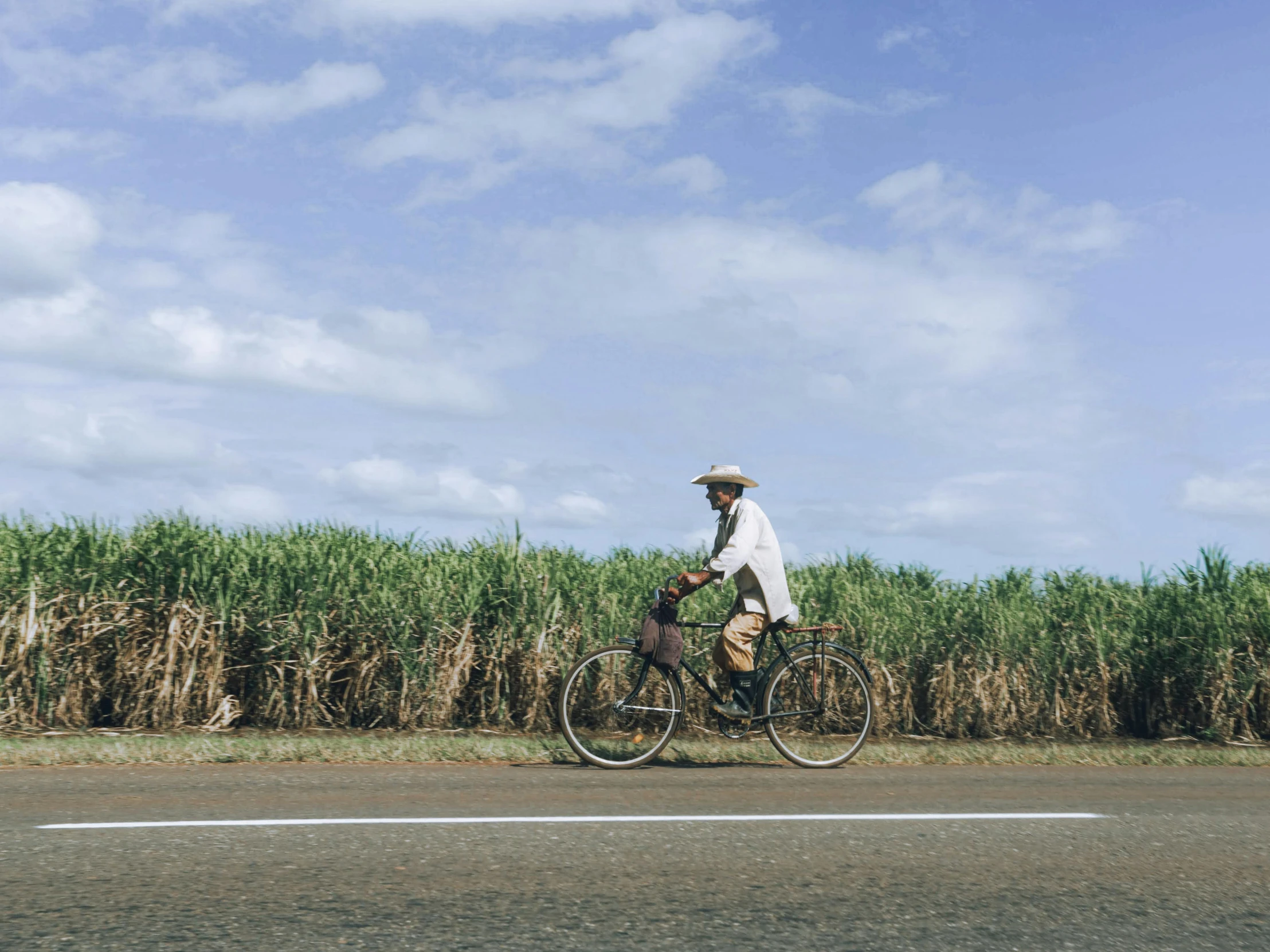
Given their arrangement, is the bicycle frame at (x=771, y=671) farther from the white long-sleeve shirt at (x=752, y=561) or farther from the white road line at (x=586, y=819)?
the white road line at (x=586, y=819)

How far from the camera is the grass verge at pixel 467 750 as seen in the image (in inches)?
392

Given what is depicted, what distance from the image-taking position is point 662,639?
992 centimetres

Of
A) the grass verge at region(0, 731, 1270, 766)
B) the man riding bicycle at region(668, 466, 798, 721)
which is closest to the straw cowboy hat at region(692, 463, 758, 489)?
the man riding bicycle at region(668, 466, 798, 721)

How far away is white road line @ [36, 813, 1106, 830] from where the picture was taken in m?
6.80

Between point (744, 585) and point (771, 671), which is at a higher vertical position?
point (744, 585)

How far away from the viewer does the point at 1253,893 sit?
5.69 metres

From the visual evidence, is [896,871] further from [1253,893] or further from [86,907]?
[86,907]

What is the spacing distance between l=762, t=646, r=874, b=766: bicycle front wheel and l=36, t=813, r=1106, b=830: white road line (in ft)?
8.69

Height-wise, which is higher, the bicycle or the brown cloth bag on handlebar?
the brown cloth bag on handlebar

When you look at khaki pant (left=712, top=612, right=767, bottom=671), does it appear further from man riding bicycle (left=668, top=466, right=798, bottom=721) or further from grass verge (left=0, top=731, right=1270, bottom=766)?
grass verge (left=0, top=731, right=1270, bottom=766)

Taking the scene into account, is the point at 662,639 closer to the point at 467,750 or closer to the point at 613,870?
the point at 467,750

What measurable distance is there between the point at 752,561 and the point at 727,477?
0.76m

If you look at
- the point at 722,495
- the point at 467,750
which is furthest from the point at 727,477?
the point at 467,750

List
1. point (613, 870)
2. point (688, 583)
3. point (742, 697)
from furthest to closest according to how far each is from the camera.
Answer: point (742, 697), point (688, 583), point (613, 870)
